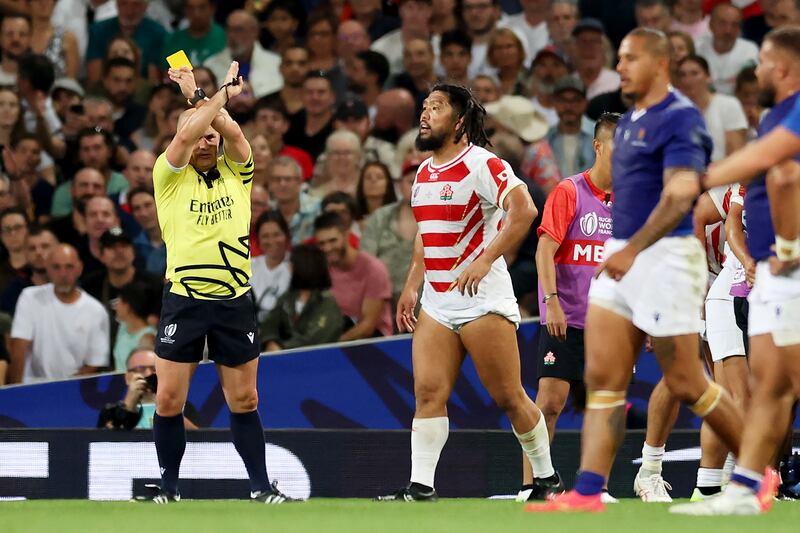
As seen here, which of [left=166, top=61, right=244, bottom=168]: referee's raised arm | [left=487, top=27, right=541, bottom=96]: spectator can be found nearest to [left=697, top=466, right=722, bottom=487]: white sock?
[left=166, top=61, right=244, bottom=168]: referee's raised arm

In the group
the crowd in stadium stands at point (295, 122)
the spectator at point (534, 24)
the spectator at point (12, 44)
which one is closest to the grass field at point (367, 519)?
the crowd in stadium stands at point (295, 122)

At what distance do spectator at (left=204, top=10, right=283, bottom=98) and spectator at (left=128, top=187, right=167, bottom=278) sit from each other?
2.38 meters

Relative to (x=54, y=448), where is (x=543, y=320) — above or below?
above

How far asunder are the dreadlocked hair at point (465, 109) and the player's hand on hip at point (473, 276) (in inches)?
34.3

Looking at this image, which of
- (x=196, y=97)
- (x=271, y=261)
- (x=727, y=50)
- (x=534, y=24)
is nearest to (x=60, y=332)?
(x=271, y=261)

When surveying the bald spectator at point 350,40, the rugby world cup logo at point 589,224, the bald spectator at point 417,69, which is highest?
the bald spectator at point 350,40

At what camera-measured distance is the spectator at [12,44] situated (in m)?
14.5

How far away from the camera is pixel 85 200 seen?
1288 cm

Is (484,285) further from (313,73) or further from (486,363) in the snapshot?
(313,73)

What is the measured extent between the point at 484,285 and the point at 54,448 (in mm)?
3331

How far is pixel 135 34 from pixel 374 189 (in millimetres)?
4011

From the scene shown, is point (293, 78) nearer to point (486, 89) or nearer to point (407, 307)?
point (486, 89)

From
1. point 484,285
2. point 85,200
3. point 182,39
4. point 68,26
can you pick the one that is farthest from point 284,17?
point 484,285

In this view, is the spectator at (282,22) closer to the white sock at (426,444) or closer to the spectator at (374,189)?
the spectator at (374,189)
